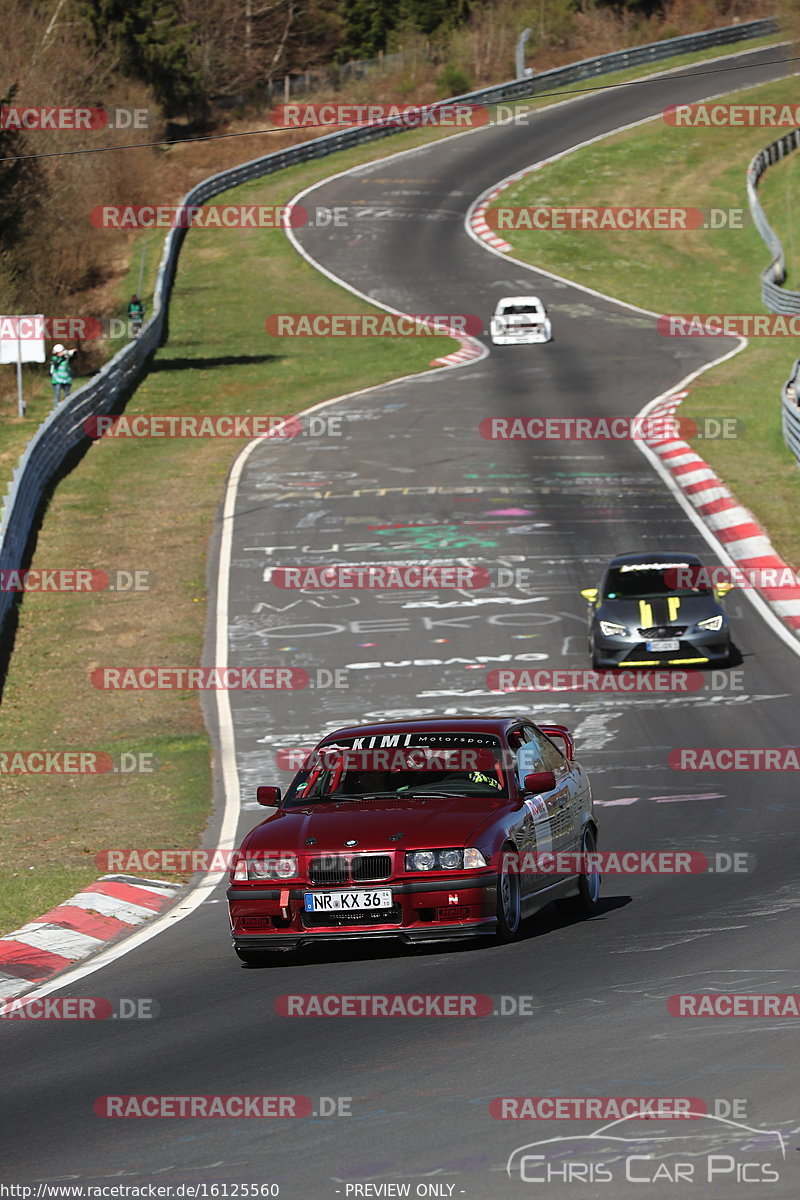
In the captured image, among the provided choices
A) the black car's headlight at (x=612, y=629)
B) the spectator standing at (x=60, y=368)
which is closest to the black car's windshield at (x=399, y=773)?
the black car's headlight at (x=612, y=629)

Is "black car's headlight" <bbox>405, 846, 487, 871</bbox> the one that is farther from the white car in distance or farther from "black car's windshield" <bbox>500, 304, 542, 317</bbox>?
"black car's windshield" <bbox>500, 304, 542, 317</bbox>

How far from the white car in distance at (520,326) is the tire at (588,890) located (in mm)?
38244

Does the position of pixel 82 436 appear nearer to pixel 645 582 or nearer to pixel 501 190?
pixel 645 582

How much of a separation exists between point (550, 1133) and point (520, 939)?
168 inches

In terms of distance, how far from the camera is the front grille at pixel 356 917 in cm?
1048

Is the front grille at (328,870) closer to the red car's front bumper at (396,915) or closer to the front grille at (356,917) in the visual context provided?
the red car's front bumper at (396,915)

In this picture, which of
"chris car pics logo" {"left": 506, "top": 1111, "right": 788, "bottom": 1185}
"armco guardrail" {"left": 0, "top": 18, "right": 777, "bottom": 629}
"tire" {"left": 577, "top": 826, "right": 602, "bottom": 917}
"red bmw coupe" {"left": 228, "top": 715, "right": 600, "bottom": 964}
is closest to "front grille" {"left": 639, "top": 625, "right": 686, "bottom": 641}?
"armco guardrail" {"left": 0, "top": 18, "right": 777, "bottom": 629}

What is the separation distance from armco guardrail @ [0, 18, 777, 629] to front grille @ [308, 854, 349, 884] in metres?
15.9

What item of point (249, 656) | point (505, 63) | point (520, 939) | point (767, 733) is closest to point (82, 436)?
point (249, 656)

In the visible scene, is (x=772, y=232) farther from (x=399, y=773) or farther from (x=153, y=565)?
(x=399, y=773)

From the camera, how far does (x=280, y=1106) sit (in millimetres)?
7430

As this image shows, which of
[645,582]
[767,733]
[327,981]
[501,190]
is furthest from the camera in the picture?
[501,190]

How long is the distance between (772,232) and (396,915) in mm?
54778

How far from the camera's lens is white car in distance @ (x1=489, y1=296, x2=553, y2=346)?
4966 centimetres
